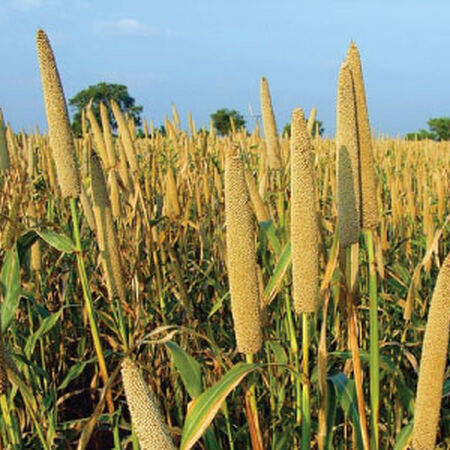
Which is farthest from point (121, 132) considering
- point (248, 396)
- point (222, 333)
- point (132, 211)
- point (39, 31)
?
point (248, 396)

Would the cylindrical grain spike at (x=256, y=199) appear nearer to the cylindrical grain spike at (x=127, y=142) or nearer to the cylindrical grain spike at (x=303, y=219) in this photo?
the cylindrical grain spike at (x=303, y=219)

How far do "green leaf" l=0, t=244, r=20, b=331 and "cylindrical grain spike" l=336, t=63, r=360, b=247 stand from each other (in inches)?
30.7

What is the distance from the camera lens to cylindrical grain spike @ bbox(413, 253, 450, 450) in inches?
34.1

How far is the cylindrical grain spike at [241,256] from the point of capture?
89 cm

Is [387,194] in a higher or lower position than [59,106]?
lower

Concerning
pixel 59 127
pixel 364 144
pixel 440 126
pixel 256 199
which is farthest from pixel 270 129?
pixel 440 126

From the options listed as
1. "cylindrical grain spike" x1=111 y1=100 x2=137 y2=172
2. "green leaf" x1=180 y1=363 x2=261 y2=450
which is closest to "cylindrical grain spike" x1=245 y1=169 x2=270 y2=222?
"green leaf" x1=180 y1=363 x2=261 y2=450

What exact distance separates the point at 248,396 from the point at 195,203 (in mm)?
1977

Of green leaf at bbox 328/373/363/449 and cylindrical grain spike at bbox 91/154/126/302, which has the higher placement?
cylindrical grain spike at bbox 91/154/126/302

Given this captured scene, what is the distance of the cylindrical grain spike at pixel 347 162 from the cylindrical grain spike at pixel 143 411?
530mm

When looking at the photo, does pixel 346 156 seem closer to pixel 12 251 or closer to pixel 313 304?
pixel 313 304

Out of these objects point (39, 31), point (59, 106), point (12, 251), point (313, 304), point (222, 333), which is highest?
point (39, 31)

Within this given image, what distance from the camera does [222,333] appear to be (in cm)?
205

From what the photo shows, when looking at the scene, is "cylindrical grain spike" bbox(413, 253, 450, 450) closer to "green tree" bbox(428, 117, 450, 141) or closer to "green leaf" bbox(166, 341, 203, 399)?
"green leaf" bbox(166, 341, 203, 399)
